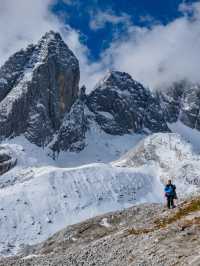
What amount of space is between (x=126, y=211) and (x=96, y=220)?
15.1 ft

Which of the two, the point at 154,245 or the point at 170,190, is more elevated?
the point at 170,190

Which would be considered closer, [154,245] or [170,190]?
[154,245]

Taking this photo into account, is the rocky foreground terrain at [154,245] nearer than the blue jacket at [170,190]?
Yes

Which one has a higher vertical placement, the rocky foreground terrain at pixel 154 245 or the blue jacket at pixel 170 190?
the blue jacket at pixel 170 190

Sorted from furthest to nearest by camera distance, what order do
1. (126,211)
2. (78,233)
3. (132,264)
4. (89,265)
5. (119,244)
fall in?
(126,211)
(78,233)
(119,244)
(89,265)
(132,264)

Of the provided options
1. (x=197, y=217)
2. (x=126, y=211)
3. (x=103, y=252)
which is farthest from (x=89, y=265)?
(x=126, y=211)

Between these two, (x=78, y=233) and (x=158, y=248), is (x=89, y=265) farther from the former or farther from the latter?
(x=78, y=233)

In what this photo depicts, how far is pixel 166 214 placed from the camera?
49.4 m

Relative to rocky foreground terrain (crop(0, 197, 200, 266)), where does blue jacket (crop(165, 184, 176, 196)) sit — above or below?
above

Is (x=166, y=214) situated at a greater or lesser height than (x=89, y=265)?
greater

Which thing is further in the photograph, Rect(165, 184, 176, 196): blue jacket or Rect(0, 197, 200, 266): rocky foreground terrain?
Rect(165, 184, 176, 196): blue jacket

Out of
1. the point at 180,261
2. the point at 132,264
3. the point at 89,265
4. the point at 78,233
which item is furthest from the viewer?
the point at 78,233

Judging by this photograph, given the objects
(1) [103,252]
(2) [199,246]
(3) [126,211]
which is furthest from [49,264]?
(3) [126,211]

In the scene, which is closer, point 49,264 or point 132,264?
point 132,264
